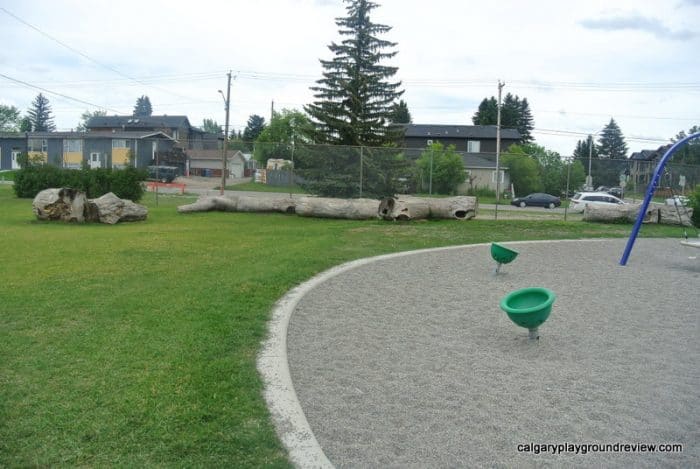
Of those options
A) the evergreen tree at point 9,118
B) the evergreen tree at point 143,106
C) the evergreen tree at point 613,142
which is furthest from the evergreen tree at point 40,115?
the evergreen tree at point 613,142

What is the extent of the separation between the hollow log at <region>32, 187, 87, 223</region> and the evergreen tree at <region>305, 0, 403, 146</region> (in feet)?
42.6

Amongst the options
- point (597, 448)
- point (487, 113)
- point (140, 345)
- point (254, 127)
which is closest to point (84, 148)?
point (140, 345)

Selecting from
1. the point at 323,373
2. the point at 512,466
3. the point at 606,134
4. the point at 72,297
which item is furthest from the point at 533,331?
the point at 606,134

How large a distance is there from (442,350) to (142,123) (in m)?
93.5

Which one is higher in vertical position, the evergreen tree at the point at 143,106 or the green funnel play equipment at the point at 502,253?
the evergreen tree at the point at 143,106

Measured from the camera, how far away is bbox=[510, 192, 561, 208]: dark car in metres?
25.9

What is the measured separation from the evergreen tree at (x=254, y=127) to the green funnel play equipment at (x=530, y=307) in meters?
102

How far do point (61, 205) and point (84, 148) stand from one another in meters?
17.0

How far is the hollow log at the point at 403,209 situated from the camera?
19312 mm

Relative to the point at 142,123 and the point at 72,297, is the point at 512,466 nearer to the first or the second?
the point at 72,297

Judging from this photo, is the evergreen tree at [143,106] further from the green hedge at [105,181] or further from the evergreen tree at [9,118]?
the green hedge at [105,181]

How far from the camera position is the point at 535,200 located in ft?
87.0

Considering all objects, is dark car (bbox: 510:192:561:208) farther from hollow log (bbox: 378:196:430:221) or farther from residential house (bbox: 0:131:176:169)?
residential house (bbox: 0:131:176:169)

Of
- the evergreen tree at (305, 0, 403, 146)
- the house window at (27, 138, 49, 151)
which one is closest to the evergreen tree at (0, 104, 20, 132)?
the house window at (27, 138, 49, 151)
